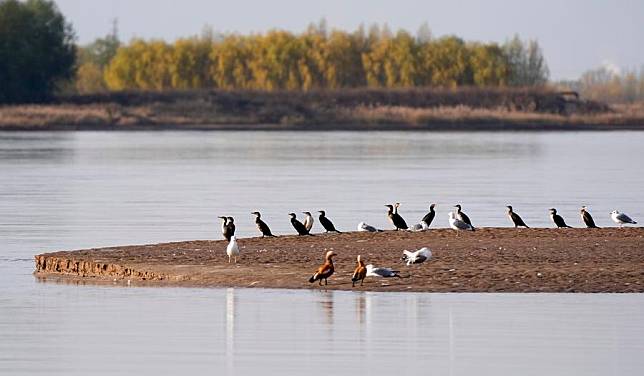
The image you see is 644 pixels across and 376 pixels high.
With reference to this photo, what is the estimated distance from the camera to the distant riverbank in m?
93.1

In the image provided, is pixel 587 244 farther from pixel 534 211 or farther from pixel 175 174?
pixel 175 174

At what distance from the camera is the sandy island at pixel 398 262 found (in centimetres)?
1845

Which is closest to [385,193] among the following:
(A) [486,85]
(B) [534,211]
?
(B) [534,211]

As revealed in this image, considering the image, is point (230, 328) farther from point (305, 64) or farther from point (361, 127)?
point (305, 64)

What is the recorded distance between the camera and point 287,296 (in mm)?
17719

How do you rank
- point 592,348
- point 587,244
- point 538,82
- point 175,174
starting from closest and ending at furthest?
point 592,348 < point 587,244 < point 175,174 < point 538,82

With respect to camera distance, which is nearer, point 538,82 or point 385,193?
point 385,193

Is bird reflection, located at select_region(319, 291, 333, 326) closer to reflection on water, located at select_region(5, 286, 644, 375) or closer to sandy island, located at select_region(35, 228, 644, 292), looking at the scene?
reflection on water, located at select_region(5, 286, 644, 375)

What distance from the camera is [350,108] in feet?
327

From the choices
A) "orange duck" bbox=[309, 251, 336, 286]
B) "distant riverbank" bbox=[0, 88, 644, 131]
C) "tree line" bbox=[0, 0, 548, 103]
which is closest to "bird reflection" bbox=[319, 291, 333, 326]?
"orange duck" bbox=[309, 251, 336, 286]

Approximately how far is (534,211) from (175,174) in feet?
50.8

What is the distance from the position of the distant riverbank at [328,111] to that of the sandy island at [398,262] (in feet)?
227

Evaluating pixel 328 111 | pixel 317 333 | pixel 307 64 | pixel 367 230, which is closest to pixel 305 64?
pixel 307 64

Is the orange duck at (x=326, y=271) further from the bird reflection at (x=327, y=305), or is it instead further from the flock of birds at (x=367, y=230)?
the bird reflection at (x=327, y=305)
